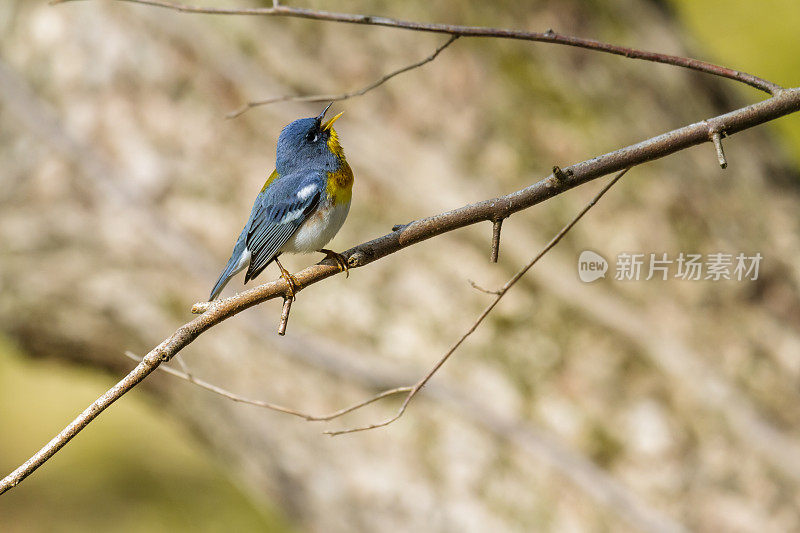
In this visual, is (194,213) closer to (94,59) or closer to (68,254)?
(68,254)

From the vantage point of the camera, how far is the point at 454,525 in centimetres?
280

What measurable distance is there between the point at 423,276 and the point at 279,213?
4.21 ft

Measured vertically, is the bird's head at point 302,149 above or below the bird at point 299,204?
above

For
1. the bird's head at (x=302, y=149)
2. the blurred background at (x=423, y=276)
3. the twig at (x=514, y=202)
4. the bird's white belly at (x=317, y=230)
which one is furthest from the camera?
the blurred background at (x=423, y=276)

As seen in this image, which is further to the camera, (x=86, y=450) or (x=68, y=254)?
(x=86, y=450)

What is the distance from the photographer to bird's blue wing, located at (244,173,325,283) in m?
1.64

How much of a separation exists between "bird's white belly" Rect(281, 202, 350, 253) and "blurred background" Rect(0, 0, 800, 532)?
120cm

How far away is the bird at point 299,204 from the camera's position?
1643 mm

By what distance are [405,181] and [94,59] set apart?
4.42 ft

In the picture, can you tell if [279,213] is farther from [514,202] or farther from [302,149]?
[514,202]

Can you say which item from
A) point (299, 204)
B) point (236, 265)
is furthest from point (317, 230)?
point (236, 265)

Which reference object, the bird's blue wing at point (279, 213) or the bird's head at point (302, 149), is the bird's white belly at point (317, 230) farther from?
the bird's head at point (302, 149)

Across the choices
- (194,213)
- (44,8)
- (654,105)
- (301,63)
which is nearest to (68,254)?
(194,213)

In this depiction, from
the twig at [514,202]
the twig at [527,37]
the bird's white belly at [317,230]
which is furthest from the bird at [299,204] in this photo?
the twig at [527,37]
